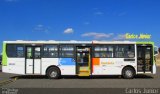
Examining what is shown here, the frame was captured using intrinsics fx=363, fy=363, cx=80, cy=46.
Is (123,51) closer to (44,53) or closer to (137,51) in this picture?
(137,51)

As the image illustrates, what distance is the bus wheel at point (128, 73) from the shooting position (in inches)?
1008

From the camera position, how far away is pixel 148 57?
1030 inches

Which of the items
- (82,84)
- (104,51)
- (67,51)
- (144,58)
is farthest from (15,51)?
(144,58)

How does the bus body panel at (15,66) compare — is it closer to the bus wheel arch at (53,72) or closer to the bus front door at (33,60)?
the bus front door at (33,60)

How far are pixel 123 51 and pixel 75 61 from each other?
3.51 meters

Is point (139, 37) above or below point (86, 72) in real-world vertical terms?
above

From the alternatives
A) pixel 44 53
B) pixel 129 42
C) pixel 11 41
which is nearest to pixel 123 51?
pixel 129 42

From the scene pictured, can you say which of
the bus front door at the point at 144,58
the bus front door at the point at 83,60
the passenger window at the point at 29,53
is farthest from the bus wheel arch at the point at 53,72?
the bus front door at the point at 144,58

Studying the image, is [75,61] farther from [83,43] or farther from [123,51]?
[123,51]

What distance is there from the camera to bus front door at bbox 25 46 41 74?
84.0 feet

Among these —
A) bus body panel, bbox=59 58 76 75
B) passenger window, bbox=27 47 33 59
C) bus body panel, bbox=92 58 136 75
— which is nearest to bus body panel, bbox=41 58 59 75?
bus body panel, bbox=59 58 76 75

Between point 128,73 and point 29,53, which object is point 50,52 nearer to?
point 29,53

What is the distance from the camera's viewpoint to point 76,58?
2583 centimetres

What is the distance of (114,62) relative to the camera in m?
25.8
